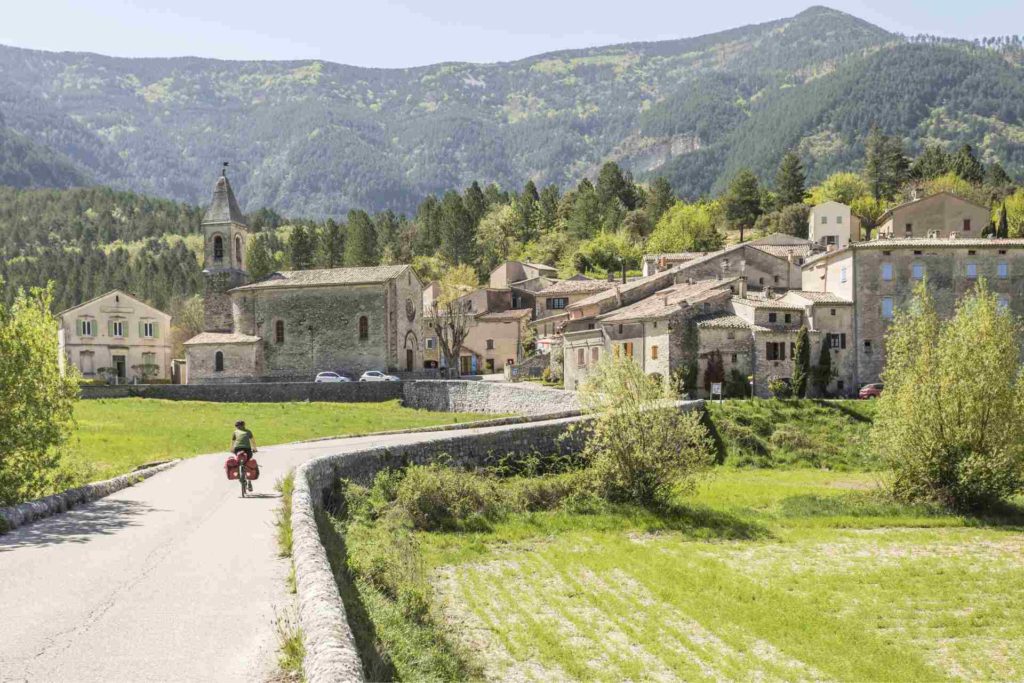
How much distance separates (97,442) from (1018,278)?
5575 cm

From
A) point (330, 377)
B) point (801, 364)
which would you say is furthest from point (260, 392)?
point (801, 364)

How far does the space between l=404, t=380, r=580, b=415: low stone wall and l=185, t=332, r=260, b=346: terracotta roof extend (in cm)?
1644

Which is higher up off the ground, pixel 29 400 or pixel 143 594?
pixel 29 400

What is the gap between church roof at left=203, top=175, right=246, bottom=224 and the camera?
76.6 meters

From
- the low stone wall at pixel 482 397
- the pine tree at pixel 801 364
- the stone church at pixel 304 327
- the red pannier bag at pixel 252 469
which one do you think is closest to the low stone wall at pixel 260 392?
the low stone wall at pixel 482 397

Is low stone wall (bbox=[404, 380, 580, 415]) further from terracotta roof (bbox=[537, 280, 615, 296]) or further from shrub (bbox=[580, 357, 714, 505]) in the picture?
terracotta roof (bbox=[537, 280, 615, 296])

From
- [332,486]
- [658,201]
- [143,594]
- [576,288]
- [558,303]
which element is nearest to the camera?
[143,594]

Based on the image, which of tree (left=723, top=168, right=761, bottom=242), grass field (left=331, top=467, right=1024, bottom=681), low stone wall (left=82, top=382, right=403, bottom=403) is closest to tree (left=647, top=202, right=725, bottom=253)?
tree (left=723, top=168, right=761, bottom=242)

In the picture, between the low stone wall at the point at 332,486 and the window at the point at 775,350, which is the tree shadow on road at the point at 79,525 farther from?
the window at the point at 775,350

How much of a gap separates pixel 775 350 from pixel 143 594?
49099 millimetres

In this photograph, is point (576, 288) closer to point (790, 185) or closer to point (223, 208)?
point (223, 208)

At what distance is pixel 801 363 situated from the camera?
185ft

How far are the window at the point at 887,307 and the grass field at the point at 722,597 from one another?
28.9 metres

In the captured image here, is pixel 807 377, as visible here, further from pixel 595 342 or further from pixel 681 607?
pixel 681 607
